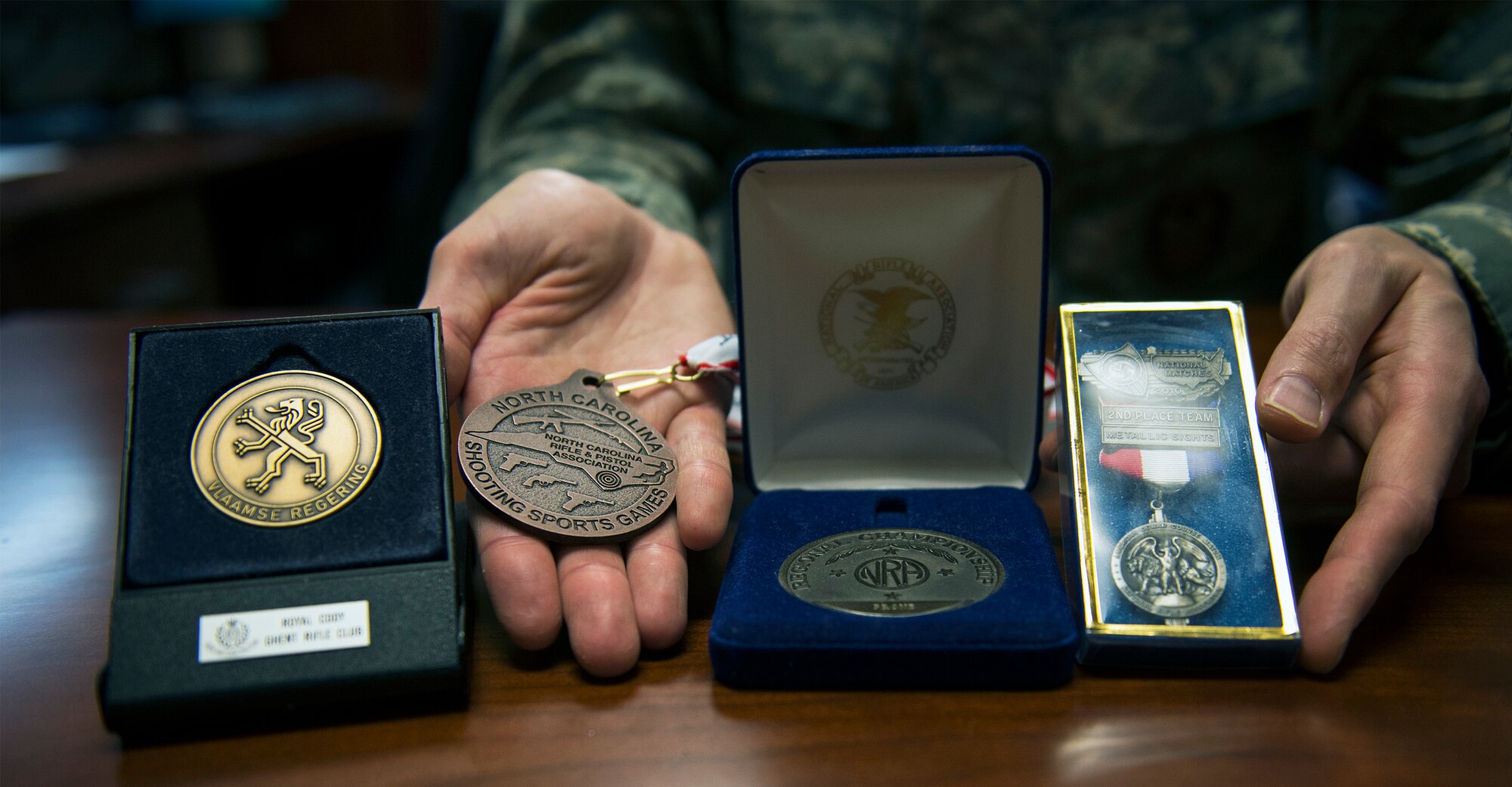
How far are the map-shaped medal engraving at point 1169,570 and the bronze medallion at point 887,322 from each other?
25cm

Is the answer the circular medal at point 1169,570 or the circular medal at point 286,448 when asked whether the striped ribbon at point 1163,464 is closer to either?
the circular medal at point 1169,570

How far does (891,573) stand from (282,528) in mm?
375

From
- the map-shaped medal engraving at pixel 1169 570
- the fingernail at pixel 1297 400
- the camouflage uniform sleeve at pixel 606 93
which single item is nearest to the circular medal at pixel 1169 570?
the map-shaped medal engraving at pixel 1169 570

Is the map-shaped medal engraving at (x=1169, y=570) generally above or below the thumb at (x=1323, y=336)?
below

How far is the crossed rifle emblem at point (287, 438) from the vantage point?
61cm

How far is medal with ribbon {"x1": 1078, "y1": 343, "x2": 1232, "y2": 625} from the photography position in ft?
1.90

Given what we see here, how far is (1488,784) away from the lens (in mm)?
487

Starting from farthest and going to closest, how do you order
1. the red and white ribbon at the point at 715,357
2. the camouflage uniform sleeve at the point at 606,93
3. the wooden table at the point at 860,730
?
1. the camouflage uniform sleeve at the point at 606,93
2. the red and white ribbon at the point at 715,357
3. the wooden table at the point at 860,730

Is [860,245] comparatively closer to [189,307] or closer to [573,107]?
[573,107]

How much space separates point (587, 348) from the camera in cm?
93

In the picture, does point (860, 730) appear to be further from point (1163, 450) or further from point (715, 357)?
point (715, 357)

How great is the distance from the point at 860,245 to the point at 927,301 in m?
0.07

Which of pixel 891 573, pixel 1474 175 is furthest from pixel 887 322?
pixel 1474 175

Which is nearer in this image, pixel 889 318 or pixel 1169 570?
pixel 1169 570
